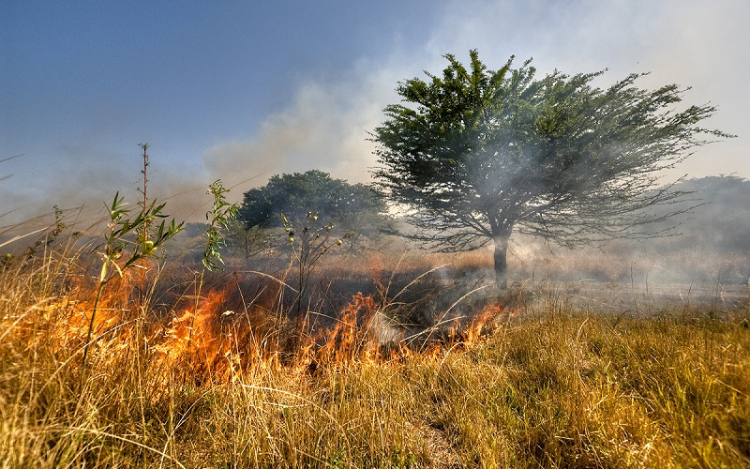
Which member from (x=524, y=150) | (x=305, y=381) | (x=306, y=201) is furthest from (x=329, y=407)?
(x=306, y=201)

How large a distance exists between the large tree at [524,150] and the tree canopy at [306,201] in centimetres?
1163

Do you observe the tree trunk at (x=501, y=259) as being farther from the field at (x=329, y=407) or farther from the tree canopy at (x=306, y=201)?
the tree canopy at (x=306, y=201)

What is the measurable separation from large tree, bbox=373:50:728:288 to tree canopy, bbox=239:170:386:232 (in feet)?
38.2

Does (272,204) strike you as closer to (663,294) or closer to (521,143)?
(521,143)

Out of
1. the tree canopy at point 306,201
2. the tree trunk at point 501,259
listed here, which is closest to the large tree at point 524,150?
the tree trunk at point 501,259

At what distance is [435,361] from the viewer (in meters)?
3.68

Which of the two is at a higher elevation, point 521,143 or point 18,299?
point 521,143

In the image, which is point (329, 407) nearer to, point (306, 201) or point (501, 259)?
point (501, 259)

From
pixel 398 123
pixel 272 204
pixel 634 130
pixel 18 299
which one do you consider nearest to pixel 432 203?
pixel 398 123

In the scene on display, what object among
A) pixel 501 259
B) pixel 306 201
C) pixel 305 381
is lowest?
pixel 501 259

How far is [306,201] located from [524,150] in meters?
18.6

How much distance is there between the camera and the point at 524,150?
359 inches

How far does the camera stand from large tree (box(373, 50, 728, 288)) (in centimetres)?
870

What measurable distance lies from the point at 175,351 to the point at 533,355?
380cm
